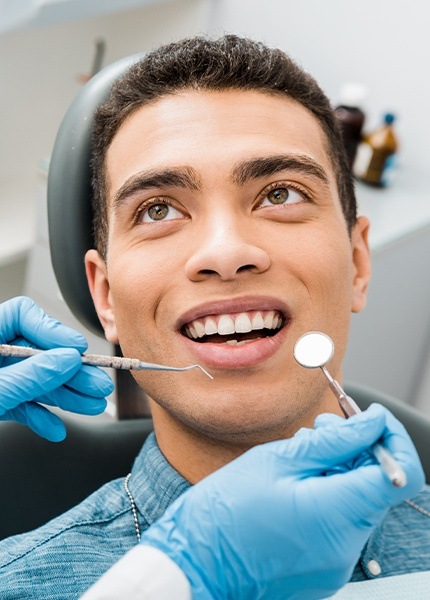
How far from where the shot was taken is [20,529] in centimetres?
140

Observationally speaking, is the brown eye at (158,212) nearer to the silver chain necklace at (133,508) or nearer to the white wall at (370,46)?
the silver chain necklace at (133,508)

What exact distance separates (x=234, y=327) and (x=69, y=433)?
1.41ft

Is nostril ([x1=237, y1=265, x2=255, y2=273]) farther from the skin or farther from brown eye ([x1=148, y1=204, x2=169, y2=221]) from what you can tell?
brown eye ([x1=148, y1=204, x2=169, y2=221])

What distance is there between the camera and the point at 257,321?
46.7 inches

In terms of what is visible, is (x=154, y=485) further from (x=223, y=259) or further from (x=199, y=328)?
(x=223, y=259)

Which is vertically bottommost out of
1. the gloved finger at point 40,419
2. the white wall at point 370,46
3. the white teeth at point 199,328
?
the gloved finger at point 40,419

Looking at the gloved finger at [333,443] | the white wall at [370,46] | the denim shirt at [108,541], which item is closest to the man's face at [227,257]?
the denim shirt at [108,541]

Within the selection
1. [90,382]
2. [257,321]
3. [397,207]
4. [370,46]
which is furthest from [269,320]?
[370,46]

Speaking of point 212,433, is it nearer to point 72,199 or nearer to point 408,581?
point 408,581

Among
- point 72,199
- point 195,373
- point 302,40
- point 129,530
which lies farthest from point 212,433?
point 302,40

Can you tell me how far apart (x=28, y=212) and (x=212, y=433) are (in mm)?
1704

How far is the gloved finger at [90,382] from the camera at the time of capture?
1.26 metres

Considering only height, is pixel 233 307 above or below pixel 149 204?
below

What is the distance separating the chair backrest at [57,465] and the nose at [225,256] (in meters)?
0.43
